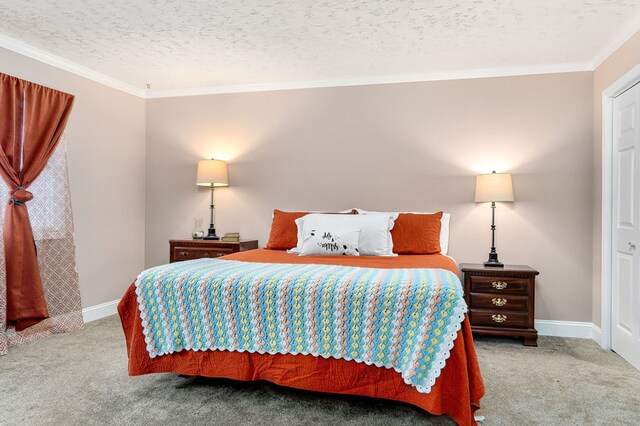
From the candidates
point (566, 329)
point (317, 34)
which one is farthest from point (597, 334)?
point (317, 34)

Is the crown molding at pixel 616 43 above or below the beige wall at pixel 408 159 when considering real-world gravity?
above

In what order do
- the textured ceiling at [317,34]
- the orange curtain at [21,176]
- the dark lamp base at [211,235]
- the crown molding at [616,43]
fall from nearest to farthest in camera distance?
the textured ceiling at [317,34]
the crown molding at [616,43]
the orange curtain at [21,176]
the dark lamp base at [211,235]

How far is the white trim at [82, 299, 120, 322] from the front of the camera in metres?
4.01

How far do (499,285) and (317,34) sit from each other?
2.49 metres

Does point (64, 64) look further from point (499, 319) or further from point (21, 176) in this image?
point (499, 319)

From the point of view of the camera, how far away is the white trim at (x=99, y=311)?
13.1ft

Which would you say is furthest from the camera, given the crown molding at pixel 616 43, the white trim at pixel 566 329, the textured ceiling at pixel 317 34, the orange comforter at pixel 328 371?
the white trim at pixel 566 329

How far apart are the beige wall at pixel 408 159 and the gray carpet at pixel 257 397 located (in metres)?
1.10

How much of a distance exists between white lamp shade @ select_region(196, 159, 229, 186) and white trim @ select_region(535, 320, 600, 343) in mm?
3338

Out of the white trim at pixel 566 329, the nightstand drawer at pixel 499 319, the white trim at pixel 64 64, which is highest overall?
the white trim at pixel 64 64

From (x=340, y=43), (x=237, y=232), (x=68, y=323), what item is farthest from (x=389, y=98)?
(x=68, y=323)

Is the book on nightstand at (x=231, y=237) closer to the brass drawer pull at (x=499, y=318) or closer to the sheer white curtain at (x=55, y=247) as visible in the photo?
the sheer white curtain at (x=55, y=247)

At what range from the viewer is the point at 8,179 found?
3.26 m

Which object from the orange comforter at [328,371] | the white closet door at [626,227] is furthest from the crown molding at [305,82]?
the orange comforter at [328,371]
